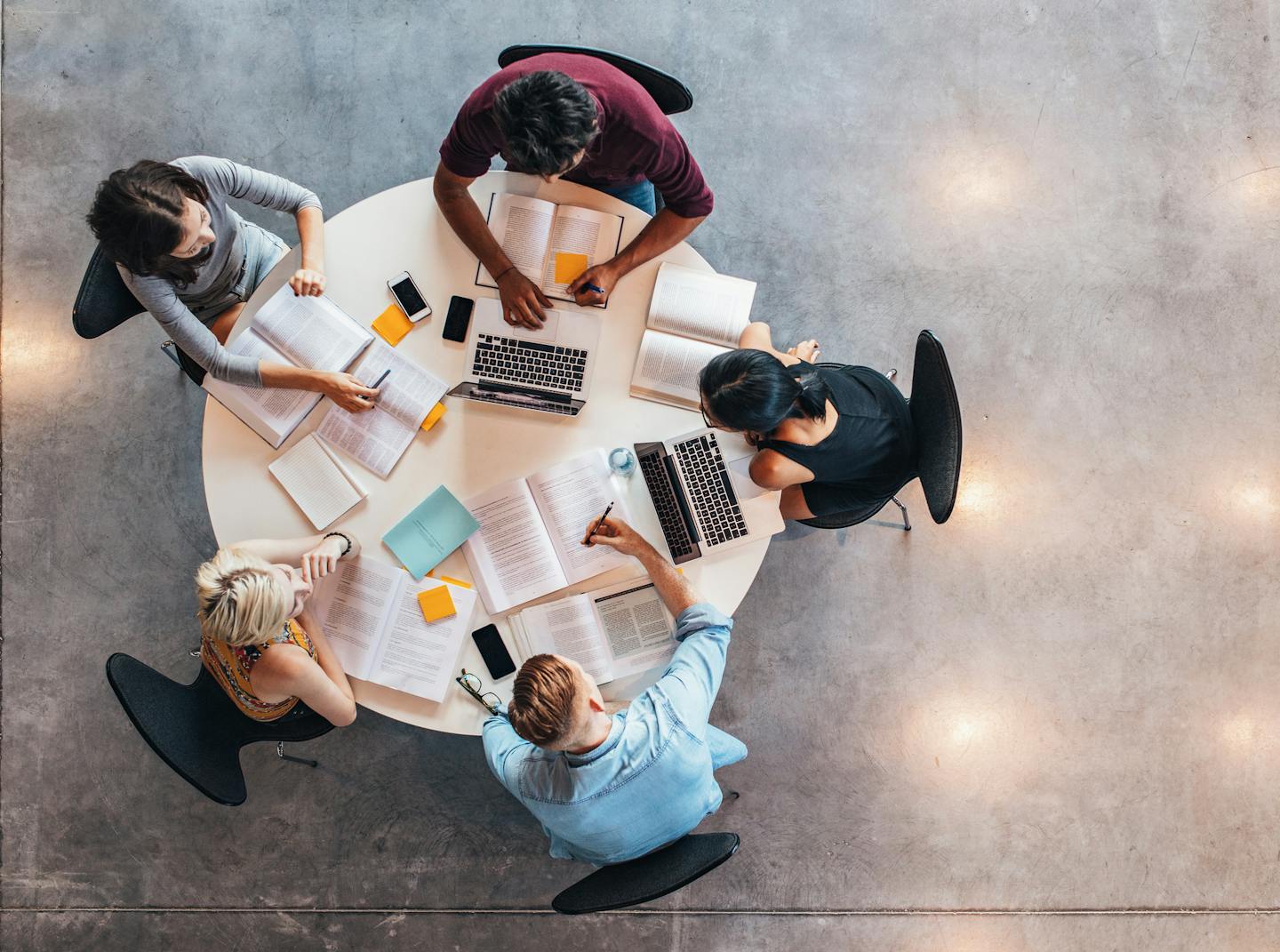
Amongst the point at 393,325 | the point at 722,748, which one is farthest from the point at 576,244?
the point at 722,748

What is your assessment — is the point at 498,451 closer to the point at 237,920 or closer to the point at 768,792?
the point at 768,792

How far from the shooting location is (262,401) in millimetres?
2152

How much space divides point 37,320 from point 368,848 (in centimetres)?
231

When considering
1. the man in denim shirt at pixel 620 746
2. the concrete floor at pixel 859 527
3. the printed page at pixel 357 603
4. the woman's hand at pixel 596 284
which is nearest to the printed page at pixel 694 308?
the woman's hand at pixel 596 284

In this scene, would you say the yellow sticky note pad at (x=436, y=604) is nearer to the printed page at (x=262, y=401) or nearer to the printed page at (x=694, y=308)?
the printed page at (x=262, y=401)

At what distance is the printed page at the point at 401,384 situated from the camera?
2158 mm

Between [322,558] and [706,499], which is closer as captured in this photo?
[322,558]

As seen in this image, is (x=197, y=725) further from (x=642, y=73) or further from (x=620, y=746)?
(x=642, y=73)

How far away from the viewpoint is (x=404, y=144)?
3051 mm

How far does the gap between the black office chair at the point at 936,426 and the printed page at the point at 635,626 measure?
772mm

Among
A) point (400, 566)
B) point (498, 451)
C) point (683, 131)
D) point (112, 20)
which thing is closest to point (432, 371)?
point (498, 451)

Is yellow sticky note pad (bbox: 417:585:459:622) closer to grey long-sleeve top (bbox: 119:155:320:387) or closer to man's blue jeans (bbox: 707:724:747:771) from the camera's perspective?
grey long-sleeve top (bbox: 119:155:320:387)

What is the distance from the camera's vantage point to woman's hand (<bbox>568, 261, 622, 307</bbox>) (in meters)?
2.15

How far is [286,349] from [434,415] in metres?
0.44
